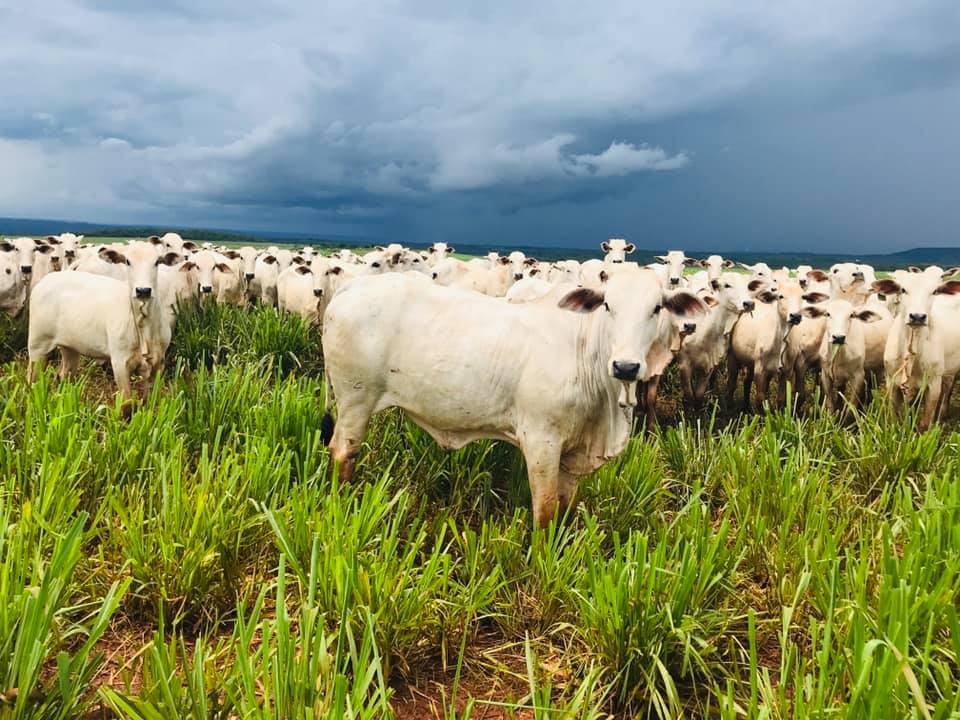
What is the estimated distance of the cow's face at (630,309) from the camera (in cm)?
370

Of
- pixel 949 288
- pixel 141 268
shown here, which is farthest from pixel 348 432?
pixel 949 288

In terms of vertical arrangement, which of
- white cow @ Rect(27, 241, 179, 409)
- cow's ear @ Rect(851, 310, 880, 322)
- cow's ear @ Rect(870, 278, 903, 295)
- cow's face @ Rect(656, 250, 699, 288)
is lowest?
white cow @ Rect(27, 241, 179, 409)

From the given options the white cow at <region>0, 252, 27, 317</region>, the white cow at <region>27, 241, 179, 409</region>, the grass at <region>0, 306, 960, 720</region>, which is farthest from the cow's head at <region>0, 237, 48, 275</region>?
A: the grass at <region>0, 306, 960, 720</region>

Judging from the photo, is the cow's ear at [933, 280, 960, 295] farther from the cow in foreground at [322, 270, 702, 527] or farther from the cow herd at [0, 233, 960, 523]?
the cow in foreground at [322, 270, 702, 527]

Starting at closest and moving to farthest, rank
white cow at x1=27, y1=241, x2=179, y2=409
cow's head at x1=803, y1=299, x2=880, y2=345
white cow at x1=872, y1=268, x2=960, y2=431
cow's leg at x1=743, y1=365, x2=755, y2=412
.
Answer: white cow at x1=27, y1=241, x2=179, y2=409 < white cow at x1=872, y1=268, x2=960, y2=431 < cow's head at x1=803, y1=299, x2=880, y2=345 < cow's leg at x1=743, y1=365, x2=755, y2=412

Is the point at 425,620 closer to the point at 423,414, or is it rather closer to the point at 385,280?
the point at 423,414

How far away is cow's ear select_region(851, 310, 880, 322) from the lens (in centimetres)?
905

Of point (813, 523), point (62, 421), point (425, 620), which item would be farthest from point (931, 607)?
point (62, 421)

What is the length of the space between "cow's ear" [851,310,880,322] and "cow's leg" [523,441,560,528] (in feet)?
23.3

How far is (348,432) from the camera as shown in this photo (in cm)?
488

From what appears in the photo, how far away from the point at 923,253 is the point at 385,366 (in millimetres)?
226606

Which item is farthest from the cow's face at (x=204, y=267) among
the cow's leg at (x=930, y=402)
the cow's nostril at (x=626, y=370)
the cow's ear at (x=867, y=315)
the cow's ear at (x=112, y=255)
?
the cow's leg at (x=930, y=402)

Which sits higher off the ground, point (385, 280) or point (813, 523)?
point (385, 280)

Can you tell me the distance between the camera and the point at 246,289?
17109 mm
